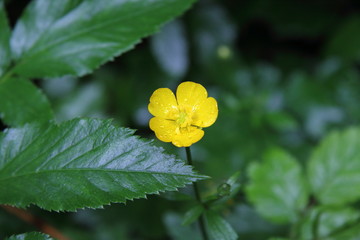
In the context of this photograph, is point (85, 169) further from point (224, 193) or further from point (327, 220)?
point (327, 220)

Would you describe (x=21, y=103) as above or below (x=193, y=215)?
above

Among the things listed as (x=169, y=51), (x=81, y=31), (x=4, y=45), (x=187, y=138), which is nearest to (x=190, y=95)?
(x=187, y=138)

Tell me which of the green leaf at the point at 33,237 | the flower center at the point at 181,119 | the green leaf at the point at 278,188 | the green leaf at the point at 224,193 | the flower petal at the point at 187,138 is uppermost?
the green leaf at the point at 278,188

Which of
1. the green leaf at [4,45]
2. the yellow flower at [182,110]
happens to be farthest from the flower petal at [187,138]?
the green leaf at [4,45]

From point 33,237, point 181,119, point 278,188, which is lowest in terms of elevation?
point 33,237

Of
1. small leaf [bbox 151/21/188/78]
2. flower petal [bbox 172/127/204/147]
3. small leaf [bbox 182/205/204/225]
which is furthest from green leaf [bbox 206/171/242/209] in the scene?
small leaf [bbox 151/21/188/78]

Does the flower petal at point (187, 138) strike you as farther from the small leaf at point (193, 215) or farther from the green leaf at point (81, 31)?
the green leaf at point (81, 31)
